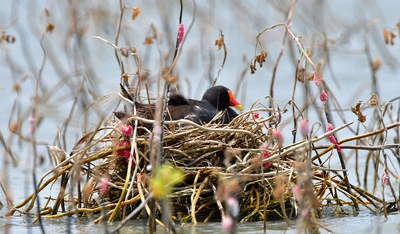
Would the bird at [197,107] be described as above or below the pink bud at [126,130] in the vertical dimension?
above

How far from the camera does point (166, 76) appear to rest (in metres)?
1.74

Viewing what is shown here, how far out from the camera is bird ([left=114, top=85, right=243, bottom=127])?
132 inches

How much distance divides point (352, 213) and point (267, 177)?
700 millimetres

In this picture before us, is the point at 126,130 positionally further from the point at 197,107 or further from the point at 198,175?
the point at 197,107

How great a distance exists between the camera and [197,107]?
361 centimetres

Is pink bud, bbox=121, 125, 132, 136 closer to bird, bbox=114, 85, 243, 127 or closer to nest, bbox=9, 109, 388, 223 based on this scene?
nest, bbox=9, 109, 388, 223

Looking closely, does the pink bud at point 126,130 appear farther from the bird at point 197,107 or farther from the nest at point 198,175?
the bird at point 197,107

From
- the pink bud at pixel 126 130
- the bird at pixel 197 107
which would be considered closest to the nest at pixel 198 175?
the pink bud at pixel 126 130

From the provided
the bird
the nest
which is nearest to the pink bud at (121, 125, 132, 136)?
the nest

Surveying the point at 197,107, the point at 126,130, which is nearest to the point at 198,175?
the point at 126,130

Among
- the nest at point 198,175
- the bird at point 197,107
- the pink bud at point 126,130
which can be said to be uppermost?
the bird at point 197,107

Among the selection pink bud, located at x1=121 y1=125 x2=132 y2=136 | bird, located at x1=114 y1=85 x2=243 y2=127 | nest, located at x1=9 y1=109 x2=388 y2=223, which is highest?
bird, located at x1=114 y1=85 x2=243 y2=127

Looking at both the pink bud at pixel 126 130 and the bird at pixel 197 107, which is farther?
the bird at pixel 197 107

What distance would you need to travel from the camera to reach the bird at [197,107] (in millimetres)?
3346
